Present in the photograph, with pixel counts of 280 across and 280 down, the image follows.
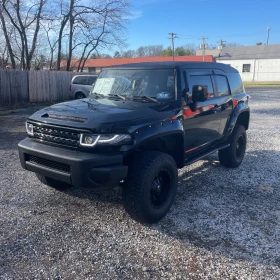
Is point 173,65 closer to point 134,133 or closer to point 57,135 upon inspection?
point 134,133

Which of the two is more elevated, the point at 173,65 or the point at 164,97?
A: the point at 173,65

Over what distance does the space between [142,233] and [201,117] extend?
6.74 feet

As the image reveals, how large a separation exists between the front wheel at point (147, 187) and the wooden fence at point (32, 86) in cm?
1388

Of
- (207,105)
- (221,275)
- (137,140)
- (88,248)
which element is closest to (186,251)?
(221,275)

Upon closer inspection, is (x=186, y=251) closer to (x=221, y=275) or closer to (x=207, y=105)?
(x=221, y=275)

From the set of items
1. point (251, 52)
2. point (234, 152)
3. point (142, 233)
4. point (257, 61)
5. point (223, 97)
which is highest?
point (251, 52)

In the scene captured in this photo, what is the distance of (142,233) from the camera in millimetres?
3523

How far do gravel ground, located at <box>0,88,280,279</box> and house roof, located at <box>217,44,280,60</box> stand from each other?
53746mm

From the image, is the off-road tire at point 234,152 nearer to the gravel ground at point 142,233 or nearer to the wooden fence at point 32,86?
the gravel ground at point 142,233

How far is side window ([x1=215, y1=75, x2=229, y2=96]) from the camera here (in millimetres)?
5293

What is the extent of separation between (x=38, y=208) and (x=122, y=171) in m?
1.57

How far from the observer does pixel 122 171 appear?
3.28m

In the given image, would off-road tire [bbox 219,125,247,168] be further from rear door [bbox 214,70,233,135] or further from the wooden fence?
the wooden fence

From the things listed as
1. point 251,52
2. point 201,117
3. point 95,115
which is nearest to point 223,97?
point 201,117
